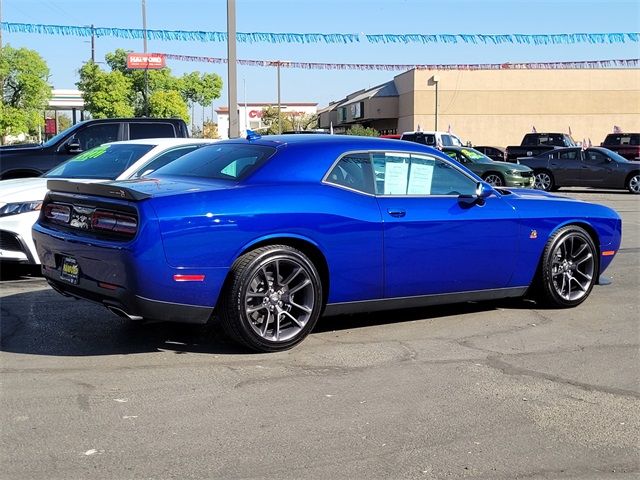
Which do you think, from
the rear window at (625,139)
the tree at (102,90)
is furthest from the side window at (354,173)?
the tree at (102,90)

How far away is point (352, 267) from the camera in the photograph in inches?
211

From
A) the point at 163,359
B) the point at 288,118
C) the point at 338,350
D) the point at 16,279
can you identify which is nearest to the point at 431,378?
the point at 338,350

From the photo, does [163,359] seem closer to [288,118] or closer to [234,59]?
[234,59]

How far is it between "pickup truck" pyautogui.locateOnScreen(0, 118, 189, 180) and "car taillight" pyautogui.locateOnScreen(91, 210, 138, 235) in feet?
23.5

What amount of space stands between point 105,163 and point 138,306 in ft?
14.3

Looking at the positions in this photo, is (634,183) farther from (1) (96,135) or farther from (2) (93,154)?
(2) (93,154)

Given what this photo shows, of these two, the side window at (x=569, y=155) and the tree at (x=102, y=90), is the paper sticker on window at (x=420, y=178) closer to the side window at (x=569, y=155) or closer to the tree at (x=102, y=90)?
the side window at (x=569, y=155)

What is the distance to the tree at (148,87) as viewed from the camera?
2469 inches

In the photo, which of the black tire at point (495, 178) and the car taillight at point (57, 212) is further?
the black tire at point (495, 178)

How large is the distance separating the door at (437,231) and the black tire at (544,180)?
1843 centimetres

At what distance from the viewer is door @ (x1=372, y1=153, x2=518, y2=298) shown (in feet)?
18.3

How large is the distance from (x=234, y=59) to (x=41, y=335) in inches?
395

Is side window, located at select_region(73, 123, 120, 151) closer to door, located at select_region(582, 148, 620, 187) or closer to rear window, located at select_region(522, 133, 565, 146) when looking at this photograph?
door, located at select_region(582, 148, 620, 187)

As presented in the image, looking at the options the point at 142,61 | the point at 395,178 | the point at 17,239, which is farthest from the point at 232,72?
the point at 142,61
